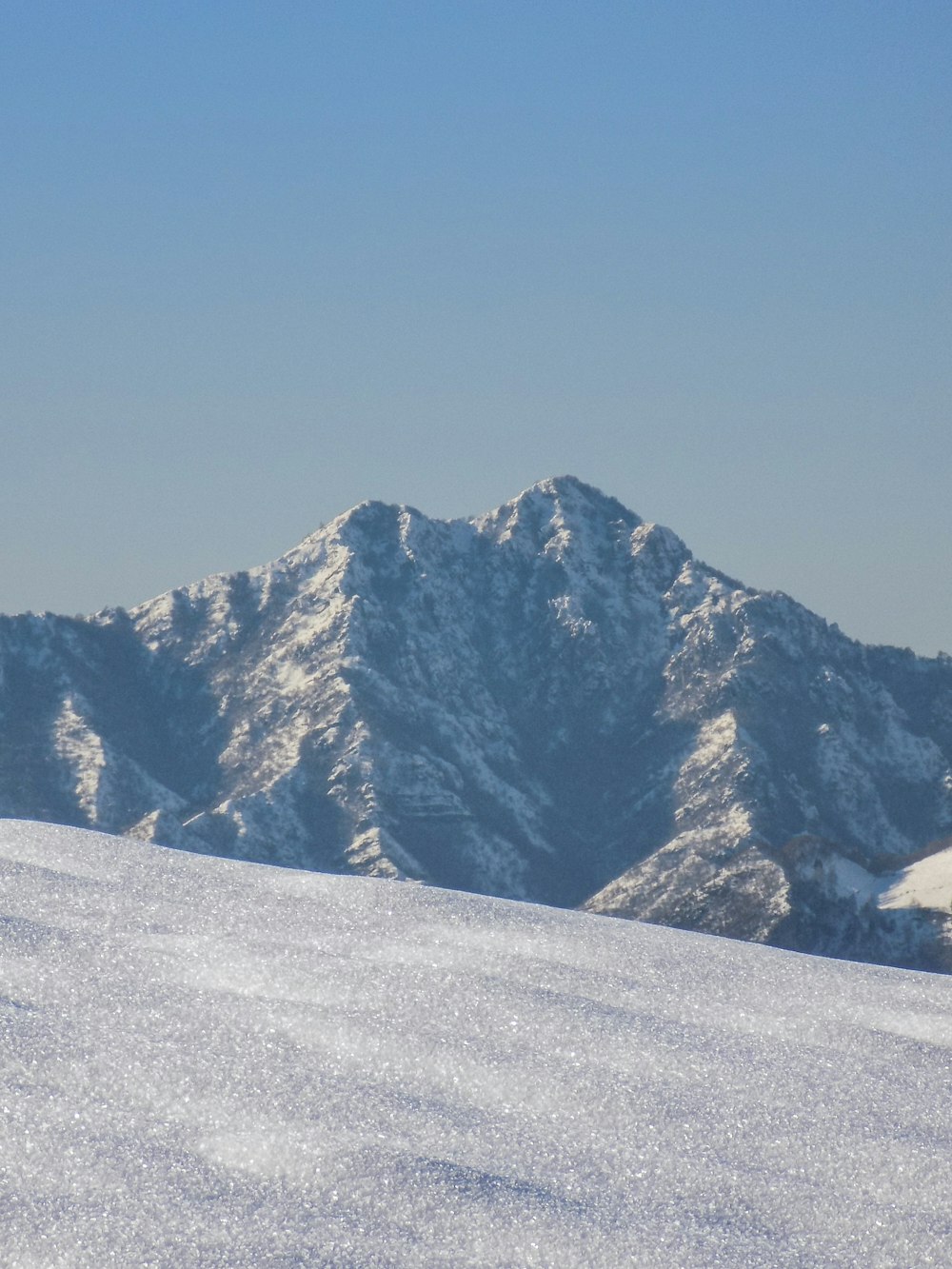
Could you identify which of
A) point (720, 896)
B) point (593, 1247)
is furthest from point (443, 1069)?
point (720, 896)

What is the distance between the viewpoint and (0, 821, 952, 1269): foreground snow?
A: 7805 mm

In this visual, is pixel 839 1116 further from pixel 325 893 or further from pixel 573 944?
pixel 325 893

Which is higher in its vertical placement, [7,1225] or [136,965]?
[136,965]

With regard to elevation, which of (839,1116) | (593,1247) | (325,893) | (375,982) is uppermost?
(325,893)

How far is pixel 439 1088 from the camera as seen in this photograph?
921 cm

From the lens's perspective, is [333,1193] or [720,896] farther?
[720,896]

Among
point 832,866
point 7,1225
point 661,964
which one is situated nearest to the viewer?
point 7,1225

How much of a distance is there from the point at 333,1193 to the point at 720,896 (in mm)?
11532

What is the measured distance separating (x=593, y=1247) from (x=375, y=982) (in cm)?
328

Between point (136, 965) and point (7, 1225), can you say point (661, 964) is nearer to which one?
point (136, 965)

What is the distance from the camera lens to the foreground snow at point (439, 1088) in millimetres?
7805

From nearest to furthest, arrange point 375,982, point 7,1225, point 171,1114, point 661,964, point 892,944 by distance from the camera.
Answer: point 7,1225 → point 171,1114 → point 375,982 → point 661,964 → point 892,944

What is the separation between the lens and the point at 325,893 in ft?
41.1

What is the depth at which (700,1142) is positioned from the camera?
8781mm
